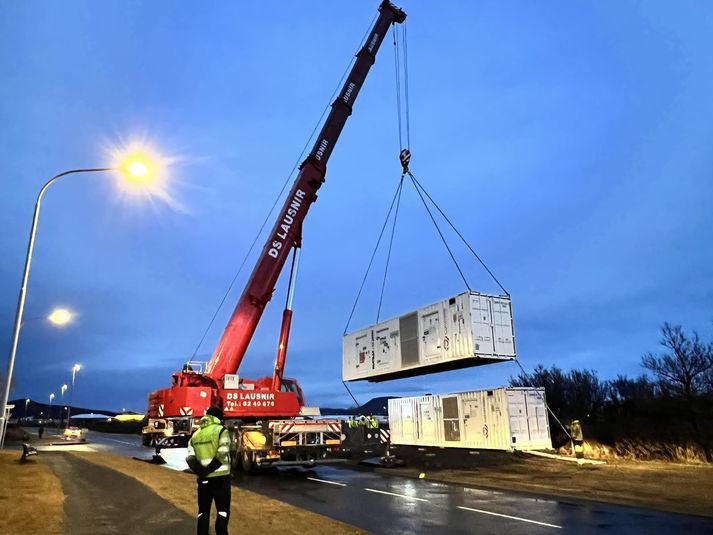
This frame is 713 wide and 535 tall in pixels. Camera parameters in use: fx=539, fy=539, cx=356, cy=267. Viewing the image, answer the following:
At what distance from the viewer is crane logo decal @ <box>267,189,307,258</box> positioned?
722 inches

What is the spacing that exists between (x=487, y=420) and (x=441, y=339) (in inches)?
137

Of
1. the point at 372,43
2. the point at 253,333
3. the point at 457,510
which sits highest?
the point at 372,43

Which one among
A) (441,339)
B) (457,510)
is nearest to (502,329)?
(441,339)

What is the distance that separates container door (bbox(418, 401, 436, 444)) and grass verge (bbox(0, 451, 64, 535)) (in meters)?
12.4

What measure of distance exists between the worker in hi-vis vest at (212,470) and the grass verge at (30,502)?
279 centimetres

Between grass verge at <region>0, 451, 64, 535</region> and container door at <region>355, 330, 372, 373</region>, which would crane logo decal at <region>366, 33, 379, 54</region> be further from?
grass verge at <region>0, 451, 64, 535</region>

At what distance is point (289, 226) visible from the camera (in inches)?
735

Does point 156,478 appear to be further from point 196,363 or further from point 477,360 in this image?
point 477,360

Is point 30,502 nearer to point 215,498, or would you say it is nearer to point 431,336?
point 215,498

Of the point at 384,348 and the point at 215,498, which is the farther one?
the point at 384,348

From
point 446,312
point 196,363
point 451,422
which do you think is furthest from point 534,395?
point 196,363

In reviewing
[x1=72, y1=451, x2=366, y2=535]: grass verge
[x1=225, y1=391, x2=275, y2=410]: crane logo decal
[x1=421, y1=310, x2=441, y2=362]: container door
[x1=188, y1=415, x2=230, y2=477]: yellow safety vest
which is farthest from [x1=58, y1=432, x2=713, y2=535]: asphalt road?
[x1=421, y1=310, x2=441, y2=362]: container door

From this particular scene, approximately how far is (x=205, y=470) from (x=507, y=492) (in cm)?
855

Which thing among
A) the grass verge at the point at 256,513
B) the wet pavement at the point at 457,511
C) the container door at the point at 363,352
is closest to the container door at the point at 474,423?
the container door at the point at 363,352
